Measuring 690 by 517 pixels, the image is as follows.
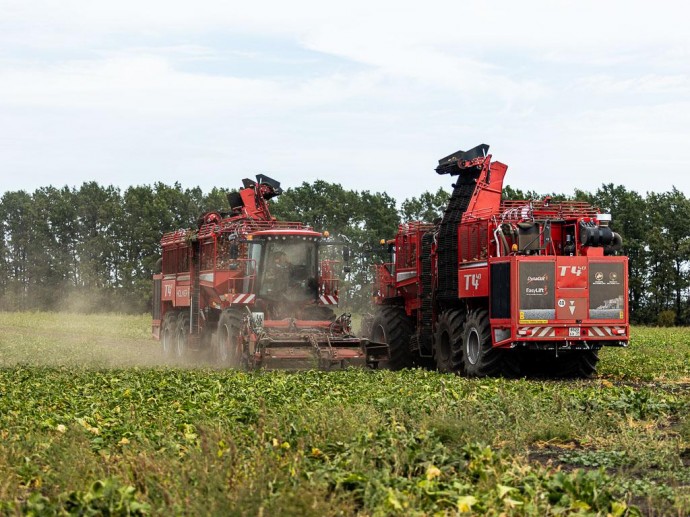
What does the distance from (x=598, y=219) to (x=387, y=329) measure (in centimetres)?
595

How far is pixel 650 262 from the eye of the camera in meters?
69.4

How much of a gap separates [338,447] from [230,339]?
14.2 m

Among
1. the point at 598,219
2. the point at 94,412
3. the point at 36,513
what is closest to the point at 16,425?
the point at 94,412

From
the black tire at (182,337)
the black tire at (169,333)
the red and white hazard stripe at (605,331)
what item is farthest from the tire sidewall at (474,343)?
the black tire at (169,333)

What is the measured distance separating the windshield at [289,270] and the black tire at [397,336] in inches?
75.6

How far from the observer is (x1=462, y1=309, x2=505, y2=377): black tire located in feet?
66.0

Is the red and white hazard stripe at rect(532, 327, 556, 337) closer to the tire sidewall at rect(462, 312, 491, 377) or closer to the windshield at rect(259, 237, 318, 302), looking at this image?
the tire sidewall at rect(462, 312, 491, 377)

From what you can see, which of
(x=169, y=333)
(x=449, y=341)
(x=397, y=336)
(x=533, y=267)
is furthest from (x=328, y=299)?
(x=169, y=333)

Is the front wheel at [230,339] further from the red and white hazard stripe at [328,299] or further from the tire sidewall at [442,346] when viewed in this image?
the tire sidewall at [442,346]

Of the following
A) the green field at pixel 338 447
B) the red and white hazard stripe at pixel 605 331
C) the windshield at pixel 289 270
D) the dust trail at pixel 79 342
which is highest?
the windshield at pixel 289 270

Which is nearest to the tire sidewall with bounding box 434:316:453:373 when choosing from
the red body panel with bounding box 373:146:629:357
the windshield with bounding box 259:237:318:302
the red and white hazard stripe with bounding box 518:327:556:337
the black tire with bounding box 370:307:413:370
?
the red body panel with bounding box 373:146:629:357

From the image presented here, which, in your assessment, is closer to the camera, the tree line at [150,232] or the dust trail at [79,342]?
the dust trail at [79,342]

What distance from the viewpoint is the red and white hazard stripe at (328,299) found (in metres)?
25.0

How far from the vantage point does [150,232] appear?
85.1 meters
